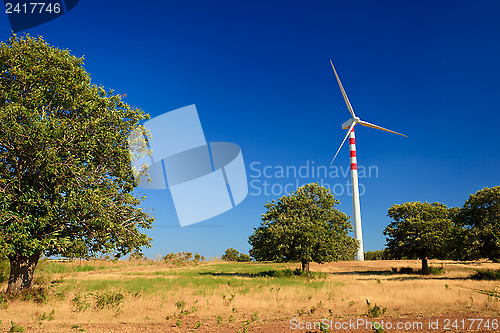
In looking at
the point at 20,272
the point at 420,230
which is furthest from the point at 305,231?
the point at 20,272

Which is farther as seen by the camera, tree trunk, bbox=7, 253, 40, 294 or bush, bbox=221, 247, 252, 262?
bush, bbox=221, 247, 252, 262

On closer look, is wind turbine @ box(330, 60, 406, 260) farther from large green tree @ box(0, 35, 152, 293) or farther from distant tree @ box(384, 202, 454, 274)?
large green tree @ box(0, 35, 152, 293)

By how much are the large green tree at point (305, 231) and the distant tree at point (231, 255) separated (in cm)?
7682

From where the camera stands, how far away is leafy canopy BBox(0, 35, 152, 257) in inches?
670

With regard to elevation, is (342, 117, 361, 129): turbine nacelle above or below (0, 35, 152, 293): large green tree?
above

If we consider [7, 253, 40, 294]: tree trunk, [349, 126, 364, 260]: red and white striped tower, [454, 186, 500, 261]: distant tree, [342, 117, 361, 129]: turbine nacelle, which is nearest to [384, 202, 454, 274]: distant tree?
[454, 186, 500, 261]: distant tree

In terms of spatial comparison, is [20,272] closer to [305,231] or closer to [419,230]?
[305,231]

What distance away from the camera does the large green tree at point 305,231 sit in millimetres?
40750

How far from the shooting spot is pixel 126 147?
22.4m

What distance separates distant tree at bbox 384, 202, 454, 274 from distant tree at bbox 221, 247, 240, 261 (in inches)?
3039

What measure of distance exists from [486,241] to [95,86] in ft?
143

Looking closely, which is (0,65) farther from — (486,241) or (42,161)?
(486,241)

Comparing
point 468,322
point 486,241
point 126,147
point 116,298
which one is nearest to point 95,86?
point 126,147

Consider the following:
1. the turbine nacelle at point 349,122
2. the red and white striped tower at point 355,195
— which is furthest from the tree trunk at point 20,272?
the turbine nacelle at point 349,122
